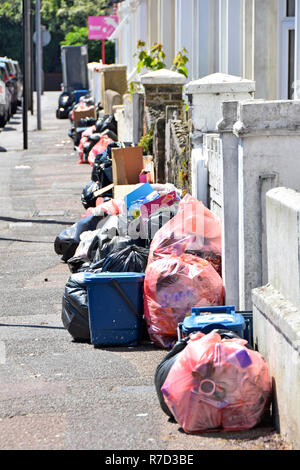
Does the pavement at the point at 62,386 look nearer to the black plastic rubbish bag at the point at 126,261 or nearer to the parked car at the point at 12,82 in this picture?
the black plastic rubbish bag at the point at 126,261

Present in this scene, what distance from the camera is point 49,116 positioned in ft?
136

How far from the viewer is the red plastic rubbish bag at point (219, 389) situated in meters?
5.15

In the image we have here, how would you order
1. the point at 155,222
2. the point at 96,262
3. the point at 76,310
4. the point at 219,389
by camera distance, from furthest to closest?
the point at 155,222
the point at 96,262
the point at 76,310
the point at 219,389

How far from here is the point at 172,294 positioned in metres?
7.12

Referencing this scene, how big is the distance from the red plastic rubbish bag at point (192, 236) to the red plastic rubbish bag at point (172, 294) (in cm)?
50

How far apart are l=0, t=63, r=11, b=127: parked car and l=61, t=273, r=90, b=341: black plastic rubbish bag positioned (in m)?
27.4

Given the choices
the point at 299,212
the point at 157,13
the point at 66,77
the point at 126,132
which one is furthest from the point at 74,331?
the point at 66,77

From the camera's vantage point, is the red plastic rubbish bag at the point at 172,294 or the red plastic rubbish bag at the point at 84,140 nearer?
the red plastic rubbish bag at the point at 172,294

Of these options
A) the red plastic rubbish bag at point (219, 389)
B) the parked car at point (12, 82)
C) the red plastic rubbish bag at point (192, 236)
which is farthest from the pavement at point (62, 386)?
the parked car at point (12, 82)

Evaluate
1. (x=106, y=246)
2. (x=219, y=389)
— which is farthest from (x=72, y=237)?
(x=219, y=389)

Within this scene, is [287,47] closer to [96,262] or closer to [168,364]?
[96,262]

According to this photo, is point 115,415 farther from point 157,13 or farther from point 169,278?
point 157,13

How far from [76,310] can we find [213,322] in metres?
1.91
